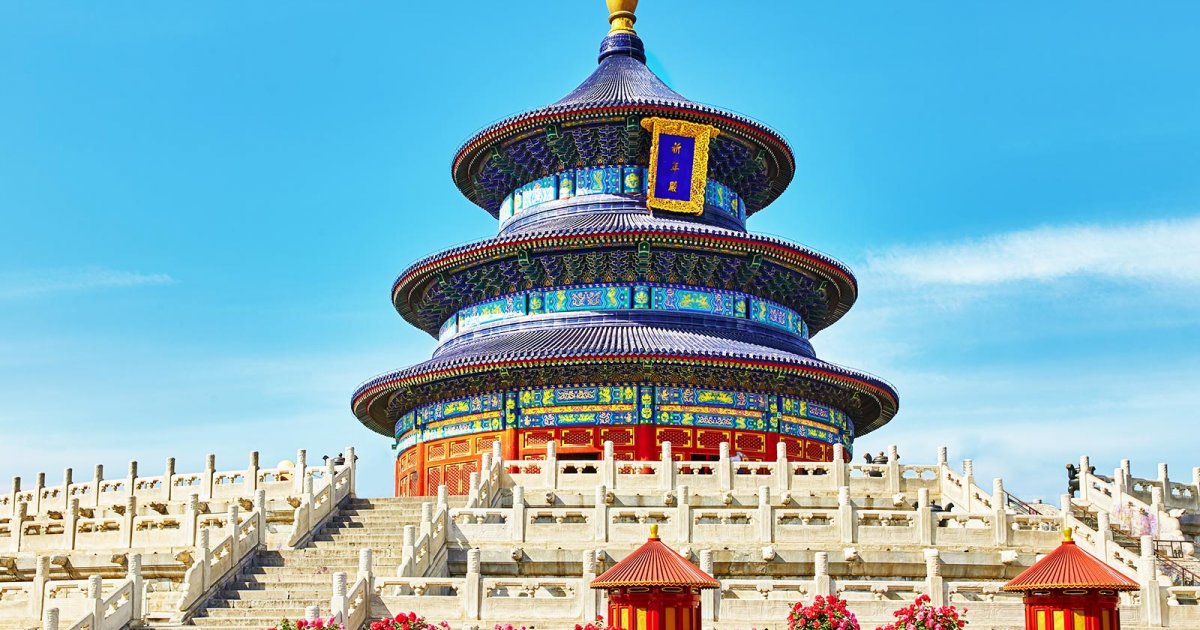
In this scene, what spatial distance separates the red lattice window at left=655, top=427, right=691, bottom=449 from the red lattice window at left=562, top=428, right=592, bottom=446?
1.82 metres

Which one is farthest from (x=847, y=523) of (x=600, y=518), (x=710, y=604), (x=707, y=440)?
(x=707, y=440)

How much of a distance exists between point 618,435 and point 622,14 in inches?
655

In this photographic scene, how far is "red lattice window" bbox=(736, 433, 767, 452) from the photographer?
40.9m

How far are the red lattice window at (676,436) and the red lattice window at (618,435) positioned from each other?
2.41 feet

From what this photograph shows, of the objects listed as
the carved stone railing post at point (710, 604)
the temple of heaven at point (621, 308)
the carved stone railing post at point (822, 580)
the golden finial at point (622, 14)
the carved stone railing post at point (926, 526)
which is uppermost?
the golden finial at point (622, 14)

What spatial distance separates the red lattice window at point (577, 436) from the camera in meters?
40.6

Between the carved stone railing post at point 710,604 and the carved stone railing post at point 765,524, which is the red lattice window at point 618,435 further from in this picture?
the carved stone railing post at point 710,604

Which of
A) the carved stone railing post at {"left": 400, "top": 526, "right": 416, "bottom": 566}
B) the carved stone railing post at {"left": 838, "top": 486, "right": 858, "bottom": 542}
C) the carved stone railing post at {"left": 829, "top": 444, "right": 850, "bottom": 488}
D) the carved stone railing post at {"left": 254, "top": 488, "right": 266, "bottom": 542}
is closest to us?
the carved stone railing post at {"left": 400, "top": 526, "right": 416, "bottom": 566}

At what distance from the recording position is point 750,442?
41.0 meters

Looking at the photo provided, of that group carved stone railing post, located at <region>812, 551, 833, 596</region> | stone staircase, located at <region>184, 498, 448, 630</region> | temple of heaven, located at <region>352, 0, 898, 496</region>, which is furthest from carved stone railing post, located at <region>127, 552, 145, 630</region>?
temple of heaven, located at <region>352, 0, 898, 496</region>

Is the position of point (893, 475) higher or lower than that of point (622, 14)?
lower

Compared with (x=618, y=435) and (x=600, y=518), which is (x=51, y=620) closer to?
(x=600, y=518)

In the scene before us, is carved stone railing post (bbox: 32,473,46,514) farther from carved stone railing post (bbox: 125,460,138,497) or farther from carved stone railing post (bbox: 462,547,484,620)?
carved stone railing post (bbox: 462,547,484,620)

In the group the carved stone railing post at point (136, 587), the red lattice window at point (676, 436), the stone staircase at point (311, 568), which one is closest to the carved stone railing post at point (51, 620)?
the carved stone railing post at point (136, 587)
